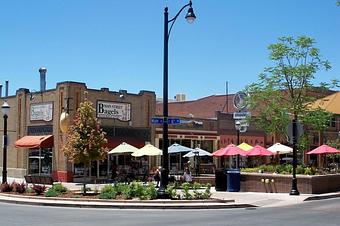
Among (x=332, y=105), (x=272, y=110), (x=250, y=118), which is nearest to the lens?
(x=272, y=110)

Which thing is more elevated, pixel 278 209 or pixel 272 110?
pixel 272 110

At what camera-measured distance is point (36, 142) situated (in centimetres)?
3872

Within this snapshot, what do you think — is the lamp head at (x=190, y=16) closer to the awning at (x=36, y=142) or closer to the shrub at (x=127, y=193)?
the shrub at (x=127, y=193)

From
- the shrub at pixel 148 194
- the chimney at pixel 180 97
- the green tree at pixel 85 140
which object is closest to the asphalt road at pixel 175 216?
the shrub at pixel 148 194

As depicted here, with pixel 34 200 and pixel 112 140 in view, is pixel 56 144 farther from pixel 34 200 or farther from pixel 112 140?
pixel 34 200

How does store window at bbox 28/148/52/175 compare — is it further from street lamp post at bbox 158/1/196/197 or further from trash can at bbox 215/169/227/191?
street lamp post at bbox 158/1/196/197

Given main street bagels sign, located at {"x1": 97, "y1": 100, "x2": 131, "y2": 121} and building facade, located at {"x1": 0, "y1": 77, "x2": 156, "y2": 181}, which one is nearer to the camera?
building facade, located at {"x1": 0, "y1": 77, "x2": 156, "y2": 181}

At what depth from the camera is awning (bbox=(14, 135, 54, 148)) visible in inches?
1510

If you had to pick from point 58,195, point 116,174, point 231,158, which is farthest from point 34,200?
point 231,158

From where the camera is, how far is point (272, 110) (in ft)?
110

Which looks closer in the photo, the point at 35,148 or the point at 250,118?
the point at 250,118

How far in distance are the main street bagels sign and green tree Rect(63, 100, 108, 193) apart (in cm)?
1476

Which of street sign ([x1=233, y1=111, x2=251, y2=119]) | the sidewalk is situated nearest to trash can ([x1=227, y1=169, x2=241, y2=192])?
the sidewalk

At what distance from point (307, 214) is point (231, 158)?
3408cm
